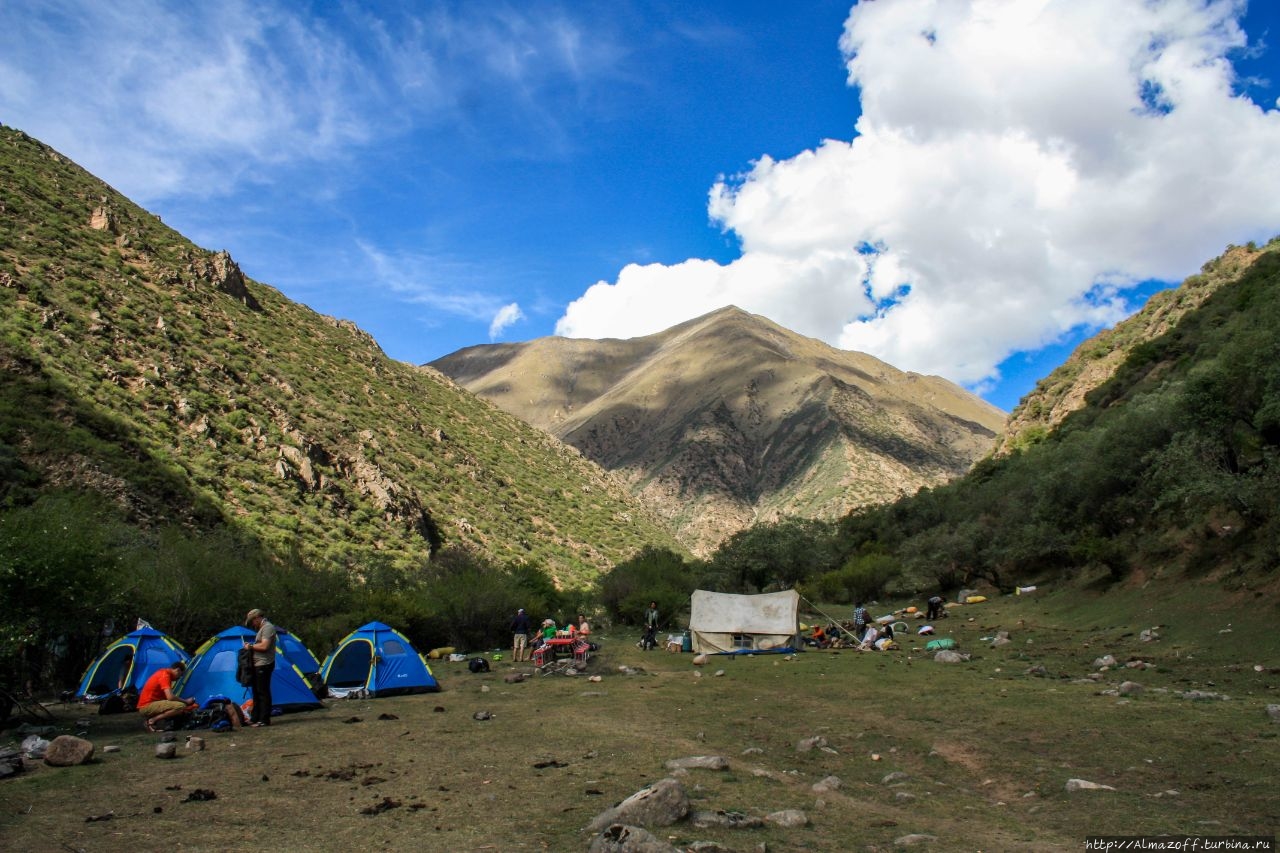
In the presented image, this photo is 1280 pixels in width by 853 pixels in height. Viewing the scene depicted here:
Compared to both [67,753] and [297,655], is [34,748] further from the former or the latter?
[297,655]

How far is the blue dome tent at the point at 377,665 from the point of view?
1811cm

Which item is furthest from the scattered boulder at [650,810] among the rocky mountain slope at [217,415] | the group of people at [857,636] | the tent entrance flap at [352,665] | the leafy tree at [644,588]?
the leafy tree at [644,588]

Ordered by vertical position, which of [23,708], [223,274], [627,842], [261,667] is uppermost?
[223,274]


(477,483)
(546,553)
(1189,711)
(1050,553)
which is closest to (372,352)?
(477,483)

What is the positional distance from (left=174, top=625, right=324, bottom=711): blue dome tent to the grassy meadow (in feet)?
1.84

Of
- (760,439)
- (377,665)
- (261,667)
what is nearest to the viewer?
(261,667)

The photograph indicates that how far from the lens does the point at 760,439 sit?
140 meters

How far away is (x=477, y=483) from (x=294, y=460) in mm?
18296

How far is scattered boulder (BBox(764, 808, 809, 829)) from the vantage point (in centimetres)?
729

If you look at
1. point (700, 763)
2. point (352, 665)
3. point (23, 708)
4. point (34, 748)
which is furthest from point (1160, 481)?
point (23, 708)

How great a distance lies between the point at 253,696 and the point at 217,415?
29883mm

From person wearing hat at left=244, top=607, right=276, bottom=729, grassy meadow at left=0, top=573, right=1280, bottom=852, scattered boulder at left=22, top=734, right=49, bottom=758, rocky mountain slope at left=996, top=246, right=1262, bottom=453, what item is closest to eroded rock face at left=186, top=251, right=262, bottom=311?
grassy meadow at left=0, top=573, right=1280, bottom=852

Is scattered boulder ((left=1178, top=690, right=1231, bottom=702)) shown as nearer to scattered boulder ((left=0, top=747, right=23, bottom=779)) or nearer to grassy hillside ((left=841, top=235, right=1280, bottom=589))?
grassy hillside ((left=841, top=235, right=1280, bottom=589))

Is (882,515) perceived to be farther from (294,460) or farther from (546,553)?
(294,460)
